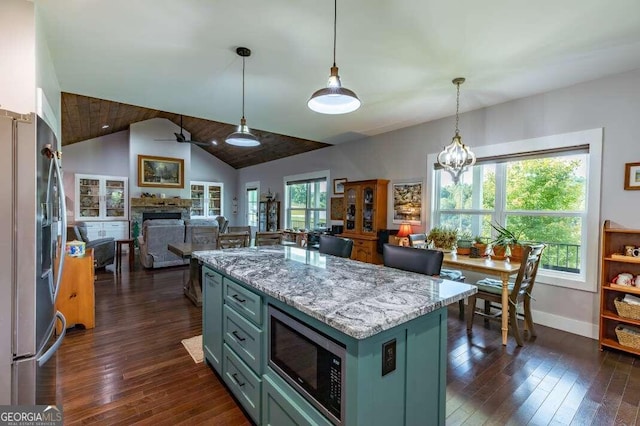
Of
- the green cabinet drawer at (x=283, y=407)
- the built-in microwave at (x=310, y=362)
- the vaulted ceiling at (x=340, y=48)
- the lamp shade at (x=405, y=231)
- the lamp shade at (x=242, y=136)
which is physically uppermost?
the vaulted ceiling at (x=340, y=48)

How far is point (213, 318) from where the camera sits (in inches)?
90.4

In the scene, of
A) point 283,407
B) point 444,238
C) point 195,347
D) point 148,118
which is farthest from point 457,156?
point 148,118

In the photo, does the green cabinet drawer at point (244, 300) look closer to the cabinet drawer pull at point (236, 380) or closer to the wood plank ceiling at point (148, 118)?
the cabinet drawer pull at point (236, 380)

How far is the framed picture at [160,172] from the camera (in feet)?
27.3

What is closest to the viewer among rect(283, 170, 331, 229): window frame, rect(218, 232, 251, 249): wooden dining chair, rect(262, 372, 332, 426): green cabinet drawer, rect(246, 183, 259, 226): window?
rect(262, 372, 332, 426): green cabinet drawer

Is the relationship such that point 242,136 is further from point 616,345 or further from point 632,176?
point 616,345

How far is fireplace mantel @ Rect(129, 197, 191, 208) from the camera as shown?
8156 mm

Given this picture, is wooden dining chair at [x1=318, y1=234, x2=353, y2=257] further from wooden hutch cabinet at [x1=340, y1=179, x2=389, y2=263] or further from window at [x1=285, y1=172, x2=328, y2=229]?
window at [x1=285, y1=172, x2=328, y2=229]

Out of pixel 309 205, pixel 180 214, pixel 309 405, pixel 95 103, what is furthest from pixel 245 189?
pixel 309 405

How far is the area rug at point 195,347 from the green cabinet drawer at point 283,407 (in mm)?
1233

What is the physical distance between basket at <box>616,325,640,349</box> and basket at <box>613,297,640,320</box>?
0.14 m

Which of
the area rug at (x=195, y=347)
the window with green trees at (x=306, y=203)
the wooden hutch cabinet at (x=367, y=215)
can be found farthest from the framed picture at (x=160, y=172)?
the area rug at (x=195, y=347)

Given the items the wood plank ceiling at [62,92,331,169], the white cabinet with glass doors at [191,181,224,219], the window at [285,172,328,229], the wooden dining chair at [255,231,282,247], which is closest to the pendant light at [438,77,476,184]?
the wooden dining chair at [255,231,282,247]

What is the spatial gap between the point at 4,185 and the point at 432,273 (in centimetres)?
236
